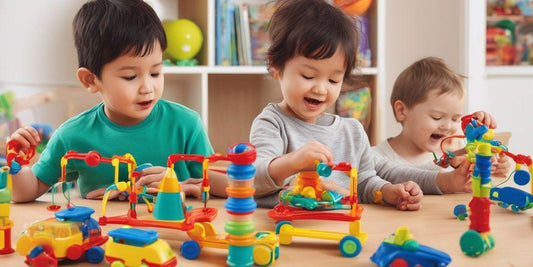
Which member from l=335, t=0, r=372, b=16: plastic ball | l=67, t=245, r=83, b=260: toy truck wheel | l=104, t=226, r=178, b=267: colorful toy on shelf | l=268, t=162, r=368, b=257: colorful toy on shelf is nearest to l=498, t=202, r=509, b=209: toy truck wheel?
l=268, t=162, r=368, b=257: colorful toy on shelf

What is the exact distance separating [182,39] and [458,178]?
164cm

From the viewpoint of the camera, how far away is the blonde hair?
1.77 m

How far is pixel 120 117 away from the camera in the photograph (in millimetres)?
1417

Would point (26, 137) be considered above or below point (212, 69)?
below

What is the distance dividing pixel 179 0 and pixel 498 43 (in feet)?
6.64

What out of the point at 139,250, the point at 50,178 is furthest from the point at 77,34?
the point at 139,250

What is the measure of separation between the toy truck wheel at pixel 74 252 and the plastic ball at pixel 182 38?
1.96 metres

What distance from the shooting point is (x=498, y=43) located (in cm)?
373

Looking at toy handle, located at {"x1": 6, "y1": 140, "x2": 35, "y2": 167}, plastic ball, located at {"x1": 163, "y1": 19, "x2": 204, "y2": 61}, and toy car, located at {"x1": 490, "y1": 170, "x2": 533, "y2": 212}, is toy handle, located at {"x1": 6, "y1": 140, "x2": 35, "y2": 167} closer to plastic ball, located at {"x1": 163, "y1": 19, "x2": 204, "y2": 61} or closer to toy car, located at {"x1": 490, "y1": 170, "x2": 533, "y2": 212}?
toy car, located at {"x1": 490, "y1": 170, "x2": 533, "y2": 212}

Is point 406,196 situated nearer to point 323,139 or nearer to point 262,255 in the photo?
point 323,139

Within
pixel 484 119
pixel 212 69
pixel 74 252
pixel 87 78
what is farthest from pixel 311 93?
pixel 212 69

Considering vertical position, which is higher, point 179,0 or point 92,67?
point 179,0

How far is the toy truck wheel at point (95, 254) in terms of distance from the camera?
0.80 m

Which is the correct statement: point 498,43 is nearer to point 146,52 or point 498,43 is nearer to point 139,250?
point 146,52
